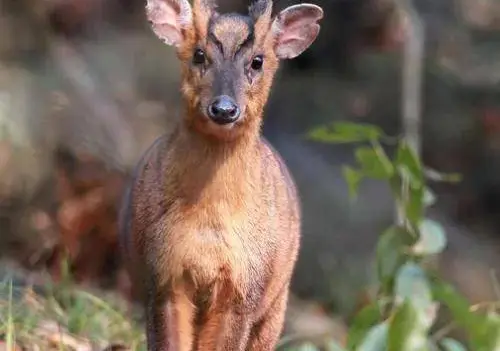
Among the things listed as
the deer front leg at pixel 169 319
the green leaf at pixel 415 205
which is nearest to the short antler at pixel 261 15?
the deer front leg at pixel 169 319

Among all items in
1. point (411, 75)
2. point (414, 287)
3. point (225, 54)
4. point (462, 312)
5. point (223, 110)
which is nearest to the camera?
point (223, 110)

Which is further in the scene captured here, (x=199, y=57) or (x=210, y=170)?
(x=210, y=170)

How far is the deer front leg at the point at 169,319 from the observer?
4.77m

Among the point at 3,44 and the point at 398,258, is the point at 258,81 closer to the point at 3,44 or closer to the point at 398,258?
the point at 398,258

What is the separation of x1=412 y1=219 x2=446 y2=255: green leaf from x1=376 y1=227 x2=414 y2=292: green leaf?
0.05 m

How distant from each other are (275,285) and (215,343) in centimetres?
37

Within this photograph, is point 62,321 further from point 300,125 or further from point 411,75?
point 300,125

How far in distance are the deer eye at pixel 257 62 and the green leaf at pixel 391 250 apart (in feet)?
4.27

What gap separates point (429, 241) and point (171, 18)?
1662mm

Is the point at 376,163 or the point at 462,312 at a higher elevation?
the point at 376,163

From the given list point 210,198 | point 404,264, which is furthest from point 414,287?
point 210,198

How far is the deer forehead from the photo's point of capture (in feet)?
15.4

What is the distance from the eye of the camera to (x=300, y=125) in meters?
10.6

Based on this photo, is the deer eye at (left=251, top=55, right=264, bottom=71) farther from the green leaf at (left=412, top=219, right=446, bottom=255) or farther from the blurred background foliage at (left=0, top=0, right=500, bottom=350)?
the blurred background foliage at (left=0, top=0, right=500, bottom=350)
